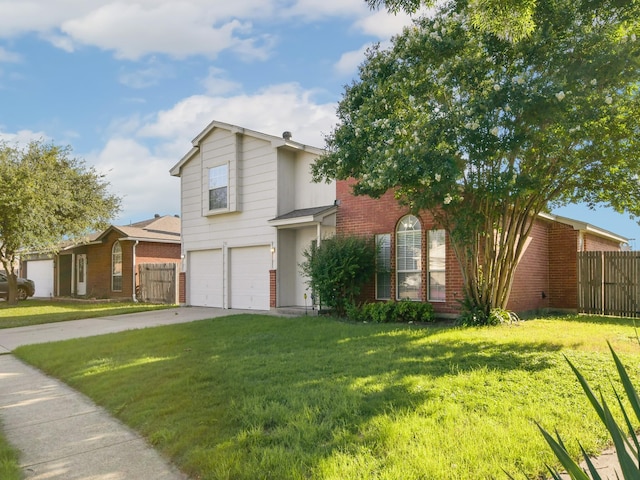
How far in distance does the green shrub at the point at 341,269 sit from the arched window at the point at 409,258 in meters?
0.74

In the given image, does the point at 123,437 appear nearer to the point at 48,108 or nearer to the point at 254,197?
the point at 48,108

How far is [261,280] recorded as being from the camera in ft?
52.4

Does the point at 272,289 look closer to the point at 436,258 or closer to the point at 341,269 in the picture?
the point at 341,269

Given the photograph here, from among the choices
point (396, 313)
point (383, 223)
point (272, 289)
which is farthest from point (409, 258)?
point (272, 289)

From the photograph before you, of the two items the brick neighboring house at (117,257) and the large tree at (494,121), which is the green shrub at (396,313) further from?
the brick neighboring house at (117,257)

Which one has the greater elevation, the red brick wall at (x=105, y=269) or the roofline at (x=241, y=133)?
the roofline at (x=241, y=133)

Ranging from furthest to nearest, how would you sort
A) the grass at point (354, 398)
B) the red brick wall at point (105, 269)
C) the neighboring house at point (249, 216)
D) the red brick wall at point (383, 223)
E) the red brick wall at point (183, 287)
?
the red brick wall at point (105, 269) → the red brick wall at point (183, 287) → the neighboring house at point (249, 216) → the red brick wall at point (383, 223) → the grass at point (354, 398)

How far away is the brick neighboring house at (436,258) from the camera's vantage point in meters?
12.1

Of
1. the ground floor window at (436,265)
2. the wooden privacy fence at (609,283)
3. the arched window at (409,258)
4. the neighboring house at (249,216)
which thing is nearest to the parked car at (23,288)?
the neighboring house at (249,216)

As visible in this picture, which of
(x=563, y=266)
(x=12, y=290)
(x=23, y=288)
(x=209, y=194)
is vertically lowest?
(x=23, y=288)

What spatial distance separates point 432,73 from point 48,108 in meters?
8.72

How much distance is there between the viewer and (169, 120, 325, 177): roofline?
49.8ft

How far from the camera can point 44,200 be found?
2030 centimetres

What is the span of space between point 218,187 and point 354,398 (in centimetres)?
1360
